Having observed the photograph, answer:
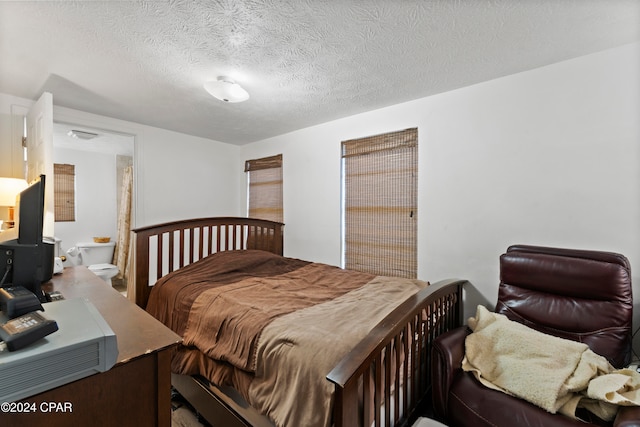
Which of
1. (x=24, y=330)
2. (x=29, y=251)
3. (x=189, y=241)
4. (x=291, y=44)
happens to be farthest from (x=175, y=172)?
(x=24, y=330)

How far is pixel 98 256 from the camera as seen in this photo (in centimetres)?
443

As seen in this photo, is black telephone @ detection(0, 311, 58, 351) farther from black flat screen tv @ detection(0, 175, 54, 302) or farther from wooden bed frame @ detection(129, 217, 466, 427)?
wooden bed frame @ detection(129, 217, 466, 427)

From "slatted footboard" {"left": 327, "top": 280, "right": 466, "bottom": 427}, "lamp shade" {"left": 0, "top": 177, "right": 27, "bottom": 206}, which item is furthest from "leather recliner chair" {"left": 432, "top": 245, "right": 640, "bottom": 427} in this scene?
"lamp shade" {"left": 0, "top": 177, "right": 27, "bottom": 206}

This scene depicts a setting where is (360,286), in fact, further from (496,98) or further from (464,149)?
(496,98)

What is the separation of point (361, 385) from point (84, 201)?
213 inches

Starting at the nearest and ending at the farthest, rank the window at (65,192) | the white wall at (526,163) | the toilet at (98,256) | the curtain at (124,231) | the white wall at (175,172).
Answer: the white wall at (526,163)
the white wall at (175,172)
the toilet at (98,256)
the curtain at (124,231)
the window at (65,192)

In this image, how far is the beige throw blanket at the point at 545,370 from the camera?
3.79 ft

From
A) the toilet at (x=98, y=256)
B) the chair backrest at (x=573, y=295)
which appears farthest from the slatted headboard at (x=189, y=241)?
the chair backrest at (x=573, y=295)

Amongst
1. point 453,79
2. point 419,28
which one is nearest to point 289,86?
point 419,28

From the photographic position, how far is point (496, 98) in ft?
6.98

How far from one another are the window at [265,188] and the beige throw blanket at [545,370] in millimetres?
2677

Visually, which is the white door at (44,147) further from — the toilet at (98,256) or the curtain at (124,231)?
the toilet at (98,256)

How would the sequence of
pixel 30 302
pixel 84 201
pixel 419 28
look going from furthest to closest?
pixel 84 201 < pixel 419 28 < pixel 30 302

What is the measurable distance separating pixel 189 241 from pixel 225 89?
188cm
